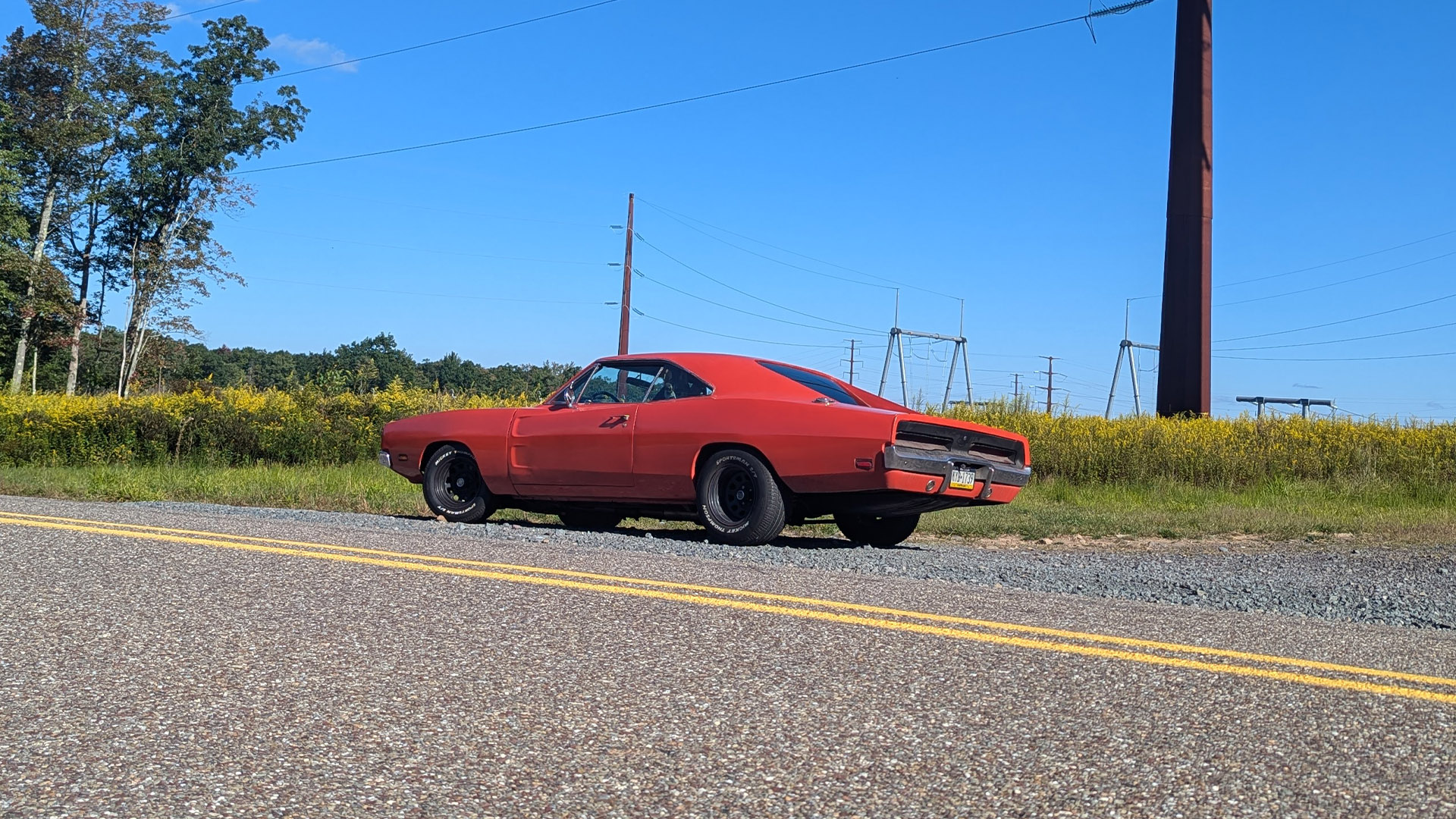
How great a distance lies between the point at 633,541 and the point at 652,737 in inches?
205

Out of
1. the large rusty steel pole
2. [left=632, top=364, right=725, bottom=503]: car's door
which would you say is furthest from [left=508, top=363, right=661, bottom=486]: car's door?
the large rusty steel pole

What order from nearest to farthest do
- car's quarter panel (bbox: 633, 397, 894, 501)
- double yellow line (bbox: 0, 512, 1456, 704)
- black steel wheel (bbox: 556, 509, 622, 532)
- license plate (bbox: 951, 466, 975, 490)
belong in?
1. double yellow line (bbox: 0, 512, 1456, 704)
2. car's quarter panel (bbox: 633, 397, 894, 501)
3. license plate (bbox: 951, 466, 975, 490)
4. black steel wheel (bbox: 556, 509, 622, 532)

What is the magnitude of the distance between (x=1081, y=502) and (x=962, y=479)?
7216 millimetres

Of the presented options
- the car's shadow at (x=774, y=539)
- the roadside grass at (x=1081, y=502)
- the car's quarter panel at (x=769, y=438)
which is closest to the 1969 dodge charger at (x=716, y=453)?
the car's quarter panel at (x=769, y=438)

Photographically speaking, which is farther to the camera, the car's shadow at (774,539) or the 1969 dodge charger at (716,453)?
the car's shadow at (774,539)

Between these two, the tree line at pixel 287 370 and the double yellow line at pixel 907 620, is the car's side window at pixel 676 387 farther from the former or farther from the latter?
the tree line at pixel 287 370

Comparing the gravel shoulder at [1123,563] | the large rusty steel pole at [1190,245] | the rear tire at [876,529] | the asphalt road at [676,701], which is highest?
the large rusty steel pole at [1190,245]

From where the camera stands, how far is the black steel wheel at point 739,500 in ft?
27.0

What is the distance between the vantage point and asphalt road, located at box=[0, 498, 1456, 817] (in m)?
2.60

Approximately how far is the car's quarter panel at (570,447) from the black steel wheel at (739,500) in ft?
2.48

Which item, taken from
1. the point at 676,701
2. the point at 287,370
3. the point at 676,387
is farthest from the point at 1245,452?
the point at 287,370

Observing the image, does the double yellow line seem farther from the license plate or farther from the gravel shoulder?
the license plate

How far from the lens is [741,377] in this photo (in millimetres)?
8797

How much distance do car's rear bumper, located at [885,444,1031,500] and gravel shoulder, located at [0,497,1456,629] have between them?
1.59 feet
